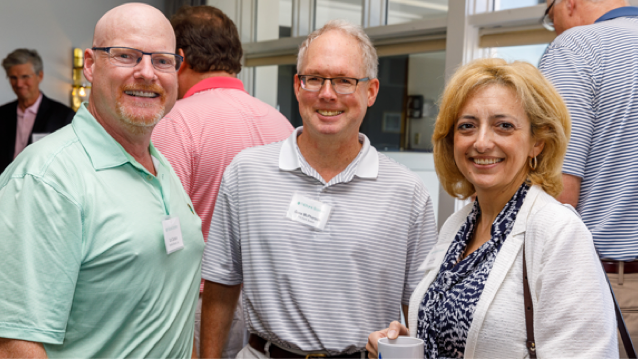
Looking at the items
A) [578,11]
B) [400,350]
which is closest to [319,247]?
[400,350]

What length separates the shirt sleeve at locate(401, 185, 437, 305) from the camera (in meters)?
1.79

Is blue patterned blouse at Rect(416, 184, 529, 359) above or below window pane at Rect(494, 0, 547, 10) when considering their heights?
below

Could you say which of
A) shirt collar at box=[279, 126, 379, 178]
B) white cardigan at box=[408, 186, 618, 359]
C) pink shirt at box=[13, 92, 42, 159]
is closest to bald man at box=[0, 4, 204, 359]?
shirt collar at box=[279, 126, 379, 178]

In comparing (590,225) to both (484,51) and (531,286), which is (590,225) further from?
Result: (484,51)

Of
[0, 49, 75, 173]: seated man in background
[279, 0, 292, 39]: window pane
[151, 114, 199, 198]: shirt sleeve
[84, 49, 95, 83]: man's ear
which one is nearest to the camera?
[84, 49, 95, 83]: man's ear

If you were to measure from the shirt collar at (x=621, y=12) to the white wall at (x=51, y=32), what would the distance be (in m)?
5.60

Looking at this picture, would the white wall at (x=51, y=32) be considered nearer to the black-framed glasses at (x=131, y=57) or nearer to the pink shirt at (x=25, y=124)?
the pink shirt at (x=25, y=124)

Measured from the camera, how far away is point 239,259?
185 centimetres

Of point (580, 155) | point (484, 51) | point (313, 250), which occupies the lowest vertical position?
point (313, 250)

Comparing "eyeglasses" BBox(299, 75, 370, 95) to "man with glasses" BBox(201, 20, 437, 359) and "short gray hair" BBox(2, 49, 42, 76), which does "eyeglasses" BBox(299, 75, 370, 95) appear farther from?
"short gray hair" BBox(2, 49, 42, 76)

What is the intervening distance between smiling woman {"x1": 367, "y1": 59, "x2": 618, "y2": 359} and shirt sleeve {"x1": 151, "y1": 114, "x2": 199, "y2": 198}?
0.96 metres

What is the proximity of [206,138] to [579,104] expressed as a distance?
4.25 feet

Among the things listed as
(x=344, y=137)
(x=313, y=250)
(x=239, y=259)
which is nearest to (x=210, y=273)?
(x=239, y=259)

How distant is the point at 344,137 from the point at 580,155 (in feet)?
2.38
